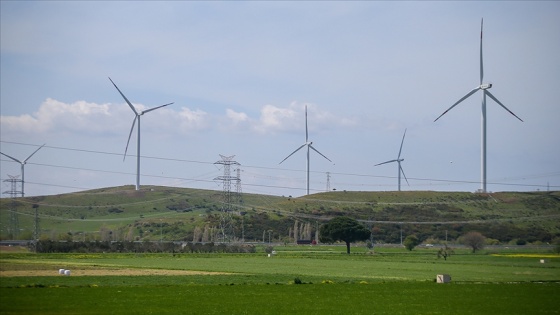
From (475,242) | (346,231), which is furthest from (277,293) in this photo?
(346,231)

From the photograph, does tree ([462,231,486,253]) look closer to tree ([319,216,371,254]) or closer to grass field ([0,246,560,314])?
tree ([319,216,371,254])

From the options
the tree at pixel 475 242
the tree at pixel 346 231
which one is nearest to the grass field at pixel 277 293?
the tree at pixel 475 242

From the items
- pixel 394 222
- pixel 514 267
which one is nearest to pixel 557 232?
pixel 394 222

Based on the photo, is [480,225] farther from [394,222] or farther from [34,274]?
[34,274]

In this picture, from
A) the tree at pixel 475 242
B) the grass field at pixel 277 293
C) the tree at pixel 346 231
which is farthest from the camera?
the tree at pixel 346 231

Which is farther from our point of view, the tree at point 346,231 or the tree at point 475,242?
the tree at point 346,231

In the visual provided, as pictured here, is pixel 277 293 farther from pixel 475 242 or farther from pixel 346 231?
pixel 346 231

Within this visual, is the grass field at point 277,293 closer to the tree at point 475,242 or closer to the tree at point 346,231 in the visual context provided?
the tree at point 475,242

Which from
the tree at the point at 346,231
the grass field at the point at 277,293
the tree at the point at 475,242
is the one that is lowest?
the grass field at the point at 277,293

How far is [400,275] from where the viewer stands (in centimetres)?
7406

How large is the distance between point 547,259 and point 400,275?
37755 mm

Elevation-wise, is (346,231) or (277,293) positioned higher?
(346,231)

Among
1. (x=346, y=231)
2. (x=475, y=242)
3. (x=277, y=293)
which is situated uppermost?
(x=346, y=231)

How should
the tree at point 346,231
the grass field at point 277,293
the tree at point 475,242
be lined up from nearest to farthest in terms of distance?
the grass field at point 277,293 → the tree at point 475,242 → the tree at point 346,231
